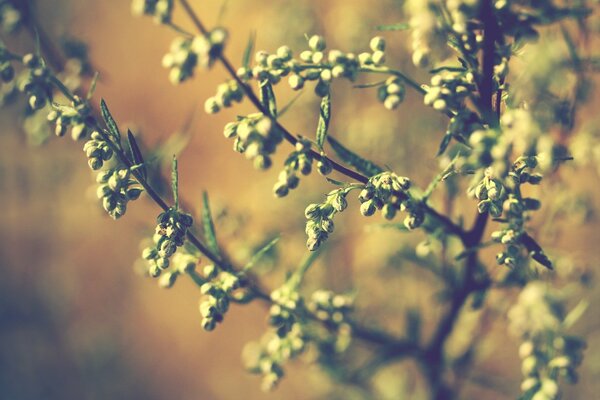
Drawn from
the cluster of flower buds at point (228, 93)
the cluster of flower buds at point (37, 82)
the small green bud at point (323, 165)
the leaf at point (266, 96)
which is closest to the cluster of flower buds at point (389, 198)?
the small green bud at point (323, 165)

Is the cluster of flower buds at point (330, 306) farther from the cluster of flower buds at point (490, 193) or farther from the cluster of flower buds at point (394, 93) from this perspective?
the cluster of flower buds at point (394, 93)

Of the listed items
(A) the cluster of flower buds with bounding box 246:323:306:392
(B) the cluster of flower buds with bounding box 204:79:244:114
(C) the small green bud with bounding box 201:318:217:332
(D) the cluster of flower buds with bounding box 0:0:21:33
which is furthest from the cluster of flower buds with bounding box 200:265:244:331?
(D) the cluster of flower buds with bounding box 0:0:21:33

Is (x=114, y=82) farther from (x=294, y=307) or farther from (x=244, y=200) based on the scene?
(x=294, y=307)

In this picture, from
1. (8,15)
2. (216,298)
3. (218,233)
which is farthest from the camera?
(218,233)

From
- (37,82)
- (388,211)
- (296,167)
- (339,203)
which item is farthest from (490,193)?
(37,82)

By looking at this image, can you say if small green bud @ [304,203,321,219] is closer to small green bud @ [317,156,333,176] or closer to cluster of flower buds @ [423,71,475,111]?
small green bud @ [317,156,333,176]

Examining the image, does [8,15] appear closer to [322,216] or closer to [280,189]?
[280,189]

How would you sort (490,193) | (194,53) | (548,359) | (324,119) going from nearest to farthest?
(194,53) < (490,193) < (324,119) < (548,359)
